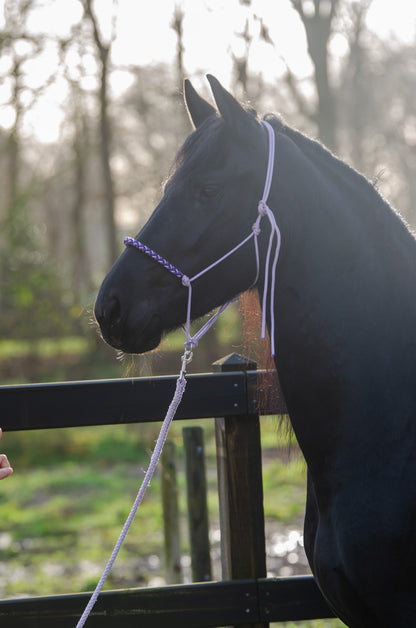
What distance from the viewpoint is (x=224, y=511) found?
3.02 m

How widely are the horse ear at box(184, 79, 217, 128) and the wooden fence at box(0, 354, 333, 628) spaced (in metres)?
1.10

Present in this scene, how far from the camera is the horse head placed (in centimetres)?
204

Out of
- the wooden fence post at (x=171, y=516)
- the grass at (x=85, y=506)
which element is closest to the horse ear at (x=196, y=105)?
the grass at (x=85, y=506)

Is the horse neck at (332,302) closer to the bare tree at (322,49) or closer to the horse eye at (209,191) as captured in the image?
the horse eye at (209,191)

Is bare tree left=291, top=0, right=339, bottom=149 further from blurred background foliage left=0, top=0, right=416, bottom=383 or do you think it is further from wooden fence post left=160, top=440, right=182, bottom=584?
wooden fence post left=160, top=440, right=182, bottom=584

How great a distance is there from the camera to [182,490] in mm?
8227

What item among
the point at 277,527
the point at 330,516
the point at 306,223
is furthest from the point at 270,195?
the point at 277,527

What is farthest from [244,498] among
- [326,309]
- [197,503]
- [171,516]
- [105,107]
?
[105,107]

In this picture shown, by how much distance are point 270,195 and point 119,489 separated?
6.77 meters

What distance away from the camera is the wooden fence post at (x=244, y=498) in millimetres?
2945

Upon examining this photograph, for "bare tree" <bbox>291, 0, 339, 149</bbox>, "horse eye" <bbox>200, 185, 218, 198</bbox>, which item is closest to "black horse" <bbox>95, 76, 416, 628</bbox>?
"horse eye" <bbox>200, 185, 218, 198</bbox>

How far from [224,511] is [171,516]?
1824 mm

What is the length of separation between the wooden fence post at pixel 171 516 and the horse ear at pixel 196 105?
9.48ft

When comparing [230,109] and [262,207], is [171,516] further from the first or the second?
[230,109]
